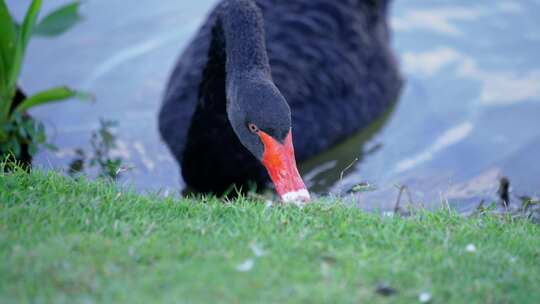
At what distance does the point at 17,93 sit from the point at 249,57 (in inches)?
88.3

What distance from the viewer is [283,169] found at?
14.2 ft

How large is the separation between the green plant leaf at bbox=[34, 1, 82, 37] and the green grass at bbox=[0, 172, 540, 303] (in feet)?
7.86

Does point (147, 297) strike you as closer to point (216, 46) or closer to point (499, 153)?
point (216, 46)

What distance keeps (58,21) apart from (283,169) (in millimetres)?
2723

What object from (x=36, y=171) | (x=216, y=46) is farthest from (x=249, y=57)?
(x=36, y=171)

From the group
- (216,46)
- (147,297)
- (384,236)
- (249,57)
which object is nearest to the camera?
(147,297)

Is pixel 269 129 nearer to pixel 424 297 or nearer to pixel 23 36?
pixel 424 297

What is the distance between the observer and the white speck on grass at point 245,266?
307 centimetres

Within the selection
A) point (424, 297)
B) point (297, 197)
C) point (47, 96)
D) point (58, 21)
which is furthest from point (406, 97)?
point (424, 297)

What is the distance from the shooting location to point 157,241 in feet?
10.9

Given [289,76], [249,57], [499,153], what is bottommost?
[499,153]

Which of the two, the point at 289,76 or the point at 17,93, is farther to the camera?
the point at 289,76

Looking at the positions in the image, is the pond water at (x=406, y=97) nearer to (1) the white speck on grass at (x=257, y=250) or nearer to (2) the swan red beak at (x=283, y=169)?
(2) the swan red beak at (x=283, y=169)

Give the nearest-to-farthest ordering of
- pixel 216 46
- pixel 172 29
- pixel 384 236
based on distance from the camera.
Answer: pixel 384 236
pixel 216 46
pixel 172 29
